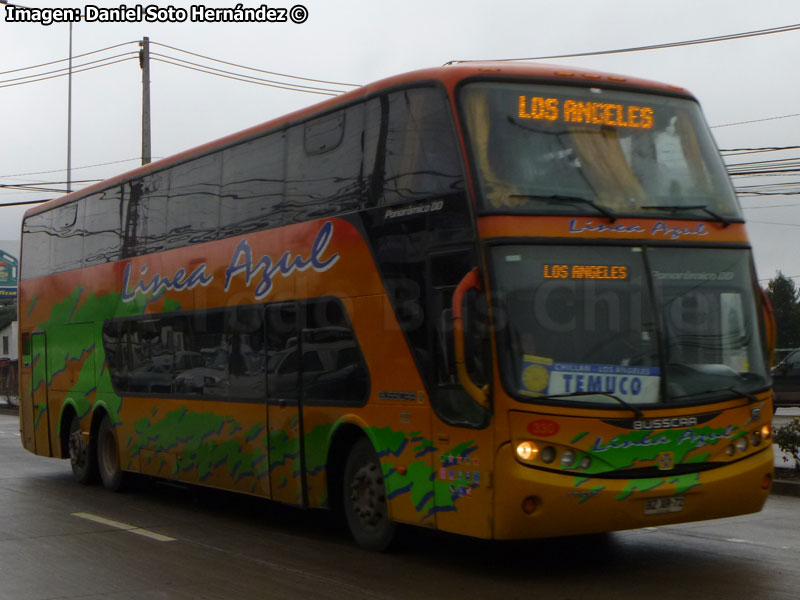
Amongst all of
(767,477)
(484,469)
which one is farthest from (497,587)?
(767,477)

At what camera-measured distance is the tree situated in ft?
308

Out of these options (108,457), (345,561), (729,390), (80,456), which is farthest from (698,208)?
(80,456)

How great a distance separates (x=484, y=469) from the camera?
841 centimetres

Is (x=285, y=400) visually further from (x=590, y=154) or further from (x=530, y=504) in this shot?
(x=590, y=154)

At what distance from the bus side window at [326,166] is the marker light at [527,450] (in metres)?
3.00

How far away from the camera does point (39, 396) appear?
1834 centimetres

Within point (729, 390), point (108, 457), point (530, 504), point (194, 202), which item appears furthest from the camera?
point (108, 457)

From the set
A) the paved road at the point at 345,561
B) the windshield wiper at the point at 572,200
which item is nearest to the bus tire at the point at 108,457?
the paved road at the point at 345,561

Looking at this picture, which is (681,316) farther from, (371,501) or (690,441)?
(371,501)

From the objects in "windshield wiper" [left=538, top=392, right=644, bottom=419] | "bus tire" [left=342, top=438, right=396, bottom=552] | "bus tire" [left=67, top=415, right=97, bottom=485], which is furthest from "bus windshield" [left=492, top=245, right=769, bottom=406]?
"bus tire" [left=67, top=415, right=97, bottom=485]

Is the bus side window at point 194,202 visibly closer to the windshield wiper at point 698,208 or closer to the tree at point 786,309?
the windshield wiper at point 698,208

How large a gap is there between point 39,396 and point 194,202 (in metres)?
6.43

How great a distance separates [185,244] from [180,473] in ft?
9.01

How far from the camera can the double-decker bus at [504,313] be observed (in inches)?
329
